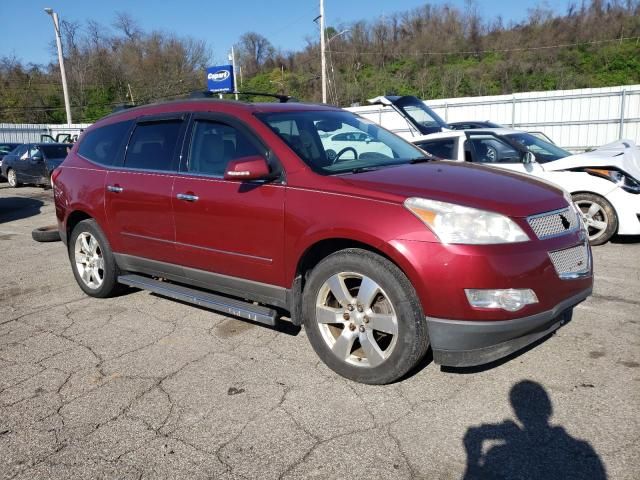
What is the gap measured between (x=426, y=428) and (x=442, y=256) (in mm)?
913

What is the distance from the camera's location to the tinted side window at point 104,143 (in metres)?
5.03

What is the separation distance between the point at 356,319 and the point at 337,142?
151 cm

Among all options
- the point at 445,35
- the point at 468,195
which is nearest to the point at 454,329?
the point at 468,195

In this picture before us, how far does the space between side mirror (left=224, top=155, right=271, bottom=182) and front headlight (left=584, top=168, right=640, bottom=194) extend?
503cm

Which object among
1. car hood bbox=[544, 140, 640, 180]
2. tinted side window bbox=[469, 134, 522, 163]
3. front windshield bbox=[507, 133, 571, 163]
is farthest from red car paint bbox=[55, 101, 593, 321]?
front windshield bbox=[507, 133, 571, 163]

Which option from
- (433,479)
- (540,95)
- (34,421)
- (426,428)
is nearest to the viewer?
(433,479)

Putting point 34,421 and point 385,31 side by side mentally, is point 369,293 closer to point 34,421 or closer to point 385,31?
point 34,421

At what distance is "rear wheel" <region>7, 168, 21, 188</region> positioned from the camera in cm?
1792

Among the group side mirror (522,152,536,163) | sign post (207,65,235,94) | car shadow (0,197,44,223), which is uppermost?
sign post (207,65,235,94)

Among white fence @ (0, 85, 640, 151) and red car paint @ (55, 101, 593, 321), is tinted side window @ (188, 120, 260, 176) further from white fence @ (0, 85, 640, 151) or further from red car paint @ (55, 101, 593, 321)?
white fence @ (0, 85, 640, 151)

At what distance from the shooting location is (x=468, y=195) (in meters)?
3.16

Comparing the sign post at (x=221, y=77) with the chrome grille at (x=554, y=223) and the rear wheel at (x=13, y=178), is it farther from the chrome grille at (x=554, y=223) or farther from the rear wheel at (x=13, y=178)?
the chrome grille at (x=554, y=223)

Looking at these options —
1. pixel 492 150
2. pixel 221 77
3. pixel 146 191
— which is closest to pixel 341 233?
pixel 146 191

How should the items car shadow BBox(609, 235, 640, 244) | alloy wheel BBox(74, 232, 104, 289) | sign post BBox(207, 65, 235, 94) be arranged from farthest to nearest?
sign post BBox(207, 65, 235, 94)
car shadow BBox(609, 235, 640, 244)
alloy wheel BBox(74, 232, 104, 289)
